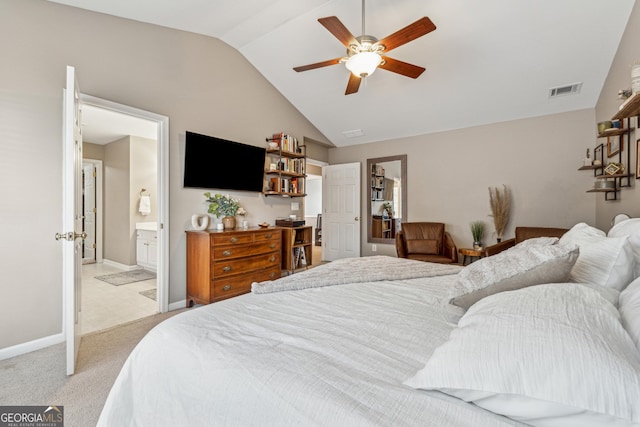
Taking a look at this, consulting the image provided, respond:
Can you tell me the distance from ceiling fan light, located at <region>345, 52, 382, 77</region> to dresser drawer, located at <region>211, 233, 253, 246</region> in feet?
7.07

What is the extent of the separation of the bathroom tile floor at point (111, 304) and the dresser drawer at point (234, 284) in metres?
0.72

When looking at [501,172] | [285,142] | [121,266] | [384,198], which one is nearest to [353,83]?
[285,142]

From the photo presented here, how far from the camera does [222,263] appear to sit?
3182 mm

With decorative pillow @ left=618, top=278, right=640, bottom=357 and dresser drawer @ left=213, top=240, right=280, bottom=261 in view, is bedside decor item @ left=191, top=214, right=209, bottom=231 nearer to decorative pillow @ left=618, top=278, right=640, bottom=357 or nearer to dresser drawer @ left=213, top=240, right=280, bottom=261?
dresser drawer @ left=213, top=240, right=280, bottom=261

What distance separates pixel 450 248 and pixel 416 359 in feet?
12.6

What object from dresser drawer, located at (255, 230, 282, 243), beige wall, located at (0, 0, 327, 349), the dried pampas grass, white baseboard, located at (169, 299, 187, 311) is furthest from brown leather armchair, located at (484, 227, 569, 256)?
beige wall, located at (0, 0, 327, 349)

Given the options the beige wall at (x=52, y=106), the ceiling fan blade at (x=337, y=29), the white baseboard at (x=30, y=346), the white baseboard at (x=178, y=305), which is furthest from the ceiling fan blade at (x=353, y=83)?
the white baseboard at (x=30, y=346)

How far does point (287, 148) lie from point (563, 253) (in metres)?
3.90

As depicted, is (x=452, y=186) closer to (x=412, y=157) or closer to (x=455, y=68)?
(x=412, y=157)

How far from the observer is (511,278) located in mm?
1055

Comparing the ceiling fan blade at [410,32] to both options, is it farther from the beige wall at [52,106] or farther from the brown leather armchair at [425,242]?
Answer: the brown leather armchair at [425,242]

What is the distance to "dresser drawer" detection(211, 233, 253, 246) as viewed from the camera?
3105 millimetres

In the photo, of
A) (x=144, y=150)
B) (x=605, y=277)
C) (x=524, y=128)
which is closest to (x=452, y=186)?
(x=524, y=128)

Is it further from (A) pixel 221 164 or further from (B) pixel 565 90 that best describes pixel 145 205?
(B) pixel 565 90
